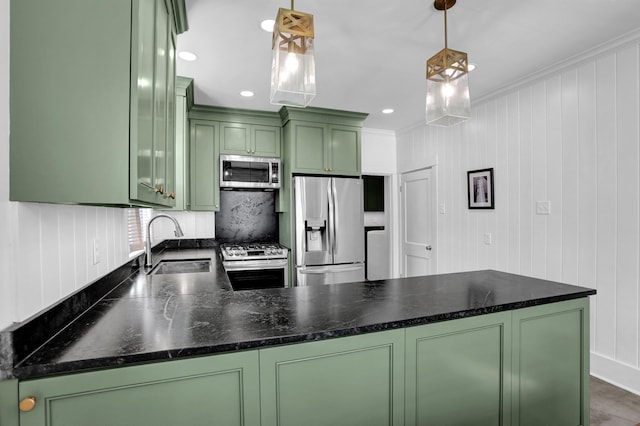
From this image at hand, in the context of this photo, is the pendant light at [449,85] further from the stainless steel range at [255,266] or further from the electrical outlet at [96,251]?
the stainless steel range at [255,266]

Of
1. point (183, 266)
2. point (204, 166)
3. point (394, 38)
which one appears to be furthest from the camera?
point (204, 166)

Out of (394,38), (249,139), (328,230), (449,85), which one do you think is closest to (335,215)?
(328,230)

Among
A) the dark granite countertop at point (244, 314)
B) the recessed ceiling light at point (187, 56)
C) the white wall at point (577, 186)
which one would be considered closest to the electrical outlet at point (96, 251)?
the dark granite countertop at point (244, 314)

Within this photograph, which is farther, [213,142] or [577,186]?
[213,142]

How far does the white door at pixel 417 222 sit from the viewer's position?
4.42 metres

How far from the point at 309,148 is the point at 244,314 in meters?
2.92

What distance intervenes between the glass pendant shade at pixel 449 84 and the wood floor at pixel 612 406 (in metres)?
2.13

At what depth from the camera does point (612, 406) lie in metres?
2.23

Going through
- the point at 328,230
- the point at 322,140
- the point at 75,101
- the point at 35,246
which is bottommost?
the point at 328,230

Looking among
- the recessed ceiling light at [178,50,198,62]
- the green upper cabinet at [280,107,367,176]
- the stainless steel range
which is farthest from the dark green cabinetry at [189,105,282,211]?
the recessed ceiling light at [178,50,198,62]

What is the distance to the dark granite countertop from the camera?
3.07 feet

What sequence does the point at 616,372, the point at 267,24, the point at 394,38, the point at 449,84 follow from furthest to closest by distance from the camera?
the point at 616,372 → the point at 394,38 → the point at 267,24 → the point at 449,84

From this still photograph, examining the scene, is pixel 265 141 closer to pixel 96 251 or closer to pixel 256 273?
pixel 256 273

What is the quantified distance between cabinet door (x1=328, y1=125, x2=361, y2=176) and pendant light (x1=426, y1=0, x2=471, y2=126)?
2.33 m
